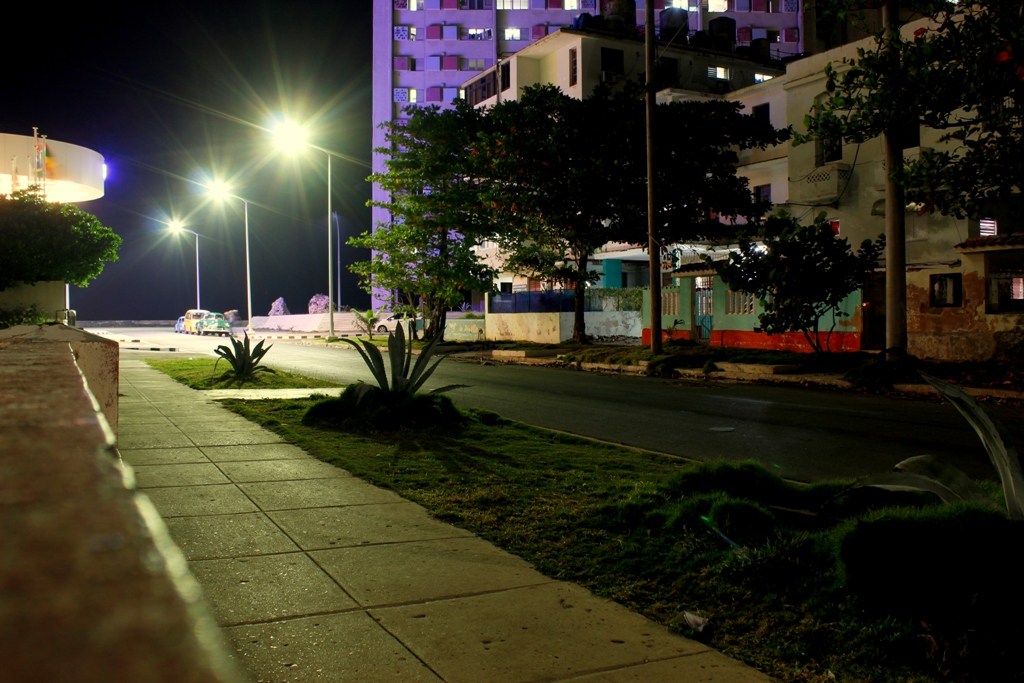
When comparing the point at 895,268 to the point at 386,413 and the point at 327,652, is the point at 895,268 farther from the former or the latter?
the point at 327,652

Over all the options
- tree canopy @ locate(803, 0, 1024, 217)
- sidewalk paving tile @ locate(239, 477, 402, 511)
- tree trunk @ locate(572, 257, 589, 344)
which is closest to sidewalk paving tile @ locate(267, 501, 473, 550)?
sidewalk paving tile @ locate(239, 477, 402, 511)

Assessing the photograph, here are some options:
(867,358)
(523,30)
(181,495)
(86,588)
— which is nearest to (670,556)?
(181,495)

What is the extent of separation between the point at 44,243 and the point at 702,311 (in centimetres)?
2491

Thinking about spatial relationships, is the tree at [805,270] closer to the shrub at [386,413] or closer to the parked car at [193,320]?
the shrub at [386,413]

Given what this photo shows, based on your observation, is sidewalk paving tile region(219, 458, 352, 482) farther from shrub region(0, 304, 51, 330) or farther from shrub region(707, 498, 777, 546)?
shrub region(0, 304, 51, 330)

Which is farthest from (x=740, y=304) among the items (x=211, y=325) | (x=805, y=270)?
(x=211, y=325)

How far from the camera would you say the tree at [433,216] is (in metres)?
34.5

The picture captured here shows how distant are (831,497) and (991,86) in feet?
32.3

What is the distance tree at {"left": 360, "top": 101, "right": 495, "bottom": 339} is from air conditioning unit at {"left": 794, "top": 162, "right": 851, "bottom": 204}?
11.8 m

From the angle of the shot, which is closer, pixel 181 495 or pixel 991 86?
pixel 181 495

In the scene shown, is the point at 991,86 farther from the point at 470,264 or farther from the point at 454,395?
the point at 470,264

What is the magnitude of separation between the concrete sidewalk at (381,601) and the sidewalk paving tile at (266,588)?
0.4 inches

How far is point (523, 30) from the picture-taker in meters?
83.1

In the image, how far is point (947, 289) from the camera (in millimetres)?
20297
